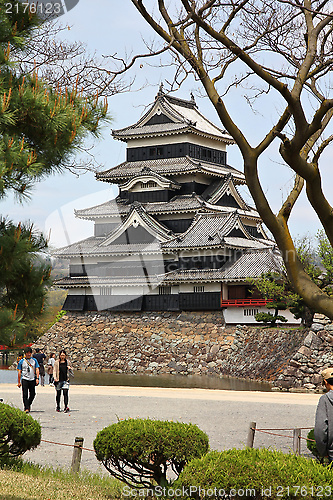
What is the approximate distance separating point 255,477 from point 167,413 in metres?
11.6

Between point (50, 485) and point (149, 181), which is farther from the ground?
point (149, 181)

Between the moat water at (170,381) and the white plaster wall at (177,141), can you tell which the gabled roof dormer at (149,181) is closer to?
the white plaster wall at (177,141)

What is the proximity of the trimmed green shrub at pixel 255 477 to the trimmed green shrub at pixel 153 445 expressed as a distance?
1.33 metres

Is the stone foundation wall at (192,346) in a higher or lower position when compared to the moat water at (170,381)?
higher

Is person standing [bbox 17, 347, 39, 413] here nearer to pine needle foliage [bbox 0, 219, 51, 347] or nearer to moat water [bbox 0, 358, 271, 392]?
pine needle foliage [bbox 0, 219, 51, 347]

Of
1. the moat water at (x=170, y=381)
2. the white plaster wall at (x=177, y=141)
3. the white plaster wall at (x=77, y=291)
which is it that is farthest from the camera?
the white plaster wall at (x=77, y=291)

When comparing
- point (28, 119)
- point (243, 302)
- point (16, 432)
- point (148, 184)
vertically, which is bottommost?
point (16, 432)

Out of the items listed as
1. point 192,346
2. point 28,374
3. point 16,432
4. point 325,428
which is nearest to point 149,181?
point 192,346

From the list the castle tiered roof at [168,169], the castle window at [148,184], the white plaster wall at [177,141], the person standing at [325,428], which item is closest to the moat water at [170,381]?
the castle window at [148,184]

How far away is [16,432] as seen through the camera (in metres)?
7.81

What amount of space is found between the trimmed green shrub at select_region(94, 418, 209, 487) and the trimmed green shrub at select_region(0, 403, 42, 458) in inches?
61.4

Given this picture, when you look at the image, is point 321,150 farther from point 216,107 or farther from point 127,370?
point 127,370

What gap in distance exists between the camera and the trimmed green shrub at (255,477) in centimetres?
464

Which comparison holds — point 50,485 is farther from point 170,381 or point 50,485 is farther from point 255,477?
point 170,381
